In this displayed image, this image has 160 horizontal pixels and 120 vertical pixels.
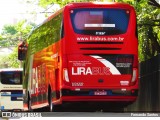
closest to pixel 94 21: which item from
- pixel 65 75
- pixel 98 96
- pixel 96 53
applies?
pixel 96 53

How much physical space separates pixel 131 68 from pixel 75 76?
6.18 ft

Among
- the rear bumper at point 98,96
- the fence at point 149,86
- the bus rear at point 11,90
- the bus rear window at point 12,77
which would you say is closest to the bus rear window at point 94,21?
the rear bumper at point 98,96

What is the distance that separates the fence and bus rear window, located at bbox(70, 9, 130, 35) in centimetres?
A: 303

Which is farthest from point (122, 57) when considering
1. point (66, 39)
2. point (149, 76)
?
point (149, 76)

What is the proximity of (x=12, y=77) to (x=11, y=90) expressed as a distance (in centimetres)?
110

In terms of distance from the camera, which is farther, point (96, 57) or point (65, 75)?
point (96, 57)

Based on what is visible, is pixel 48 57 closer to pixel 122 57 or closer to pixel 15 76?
pixel 122 57

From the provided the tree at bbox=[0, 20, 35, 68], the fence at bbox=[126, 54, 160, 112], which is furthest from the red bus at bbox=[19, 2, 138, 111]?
the tree at bbox=[0, 20, 35, 68]

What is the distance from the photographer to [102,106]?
76.0 feet

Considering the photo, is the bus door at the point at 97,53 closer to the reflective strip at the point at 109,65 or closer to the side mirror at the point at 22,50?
the reflective strip at the point at 109,65

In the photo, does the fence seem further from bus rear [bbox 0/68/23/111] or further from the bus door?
bus rear [bbox 0/68/23/111]

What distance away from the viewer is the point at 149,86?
26781 millimetres

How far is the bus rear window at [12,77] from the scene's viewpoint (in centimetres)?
3912

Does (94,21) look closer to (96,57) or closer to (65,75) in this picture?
(96,57)
